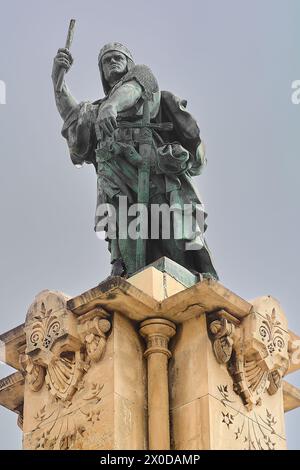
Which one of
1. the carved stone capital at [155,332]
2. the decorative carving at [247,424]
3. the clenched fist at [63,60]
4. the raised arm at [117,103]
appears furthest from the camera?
the clenched fist at [63,60]

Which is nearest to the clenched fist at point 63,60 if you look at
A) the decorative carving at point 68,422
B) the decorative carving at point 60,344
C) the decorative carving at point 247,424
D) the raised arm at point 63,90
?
the raised arm at point 63,90

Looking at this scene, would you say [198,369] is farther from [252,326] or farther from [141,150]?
[141,150]

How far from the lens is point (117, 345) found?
15719mm

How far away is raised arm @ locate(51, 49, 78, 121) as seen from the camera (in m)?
18.1

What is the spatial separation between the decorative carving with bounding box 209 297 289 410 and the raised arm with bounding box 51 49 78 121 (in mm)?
3799

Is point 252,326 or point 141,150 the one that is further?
point 141,150

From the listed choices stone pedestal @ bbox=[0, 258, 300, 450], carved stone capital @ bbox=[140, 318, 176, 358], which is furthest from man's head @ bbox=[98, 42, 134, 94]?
carved stone capital @ bbox=[140, 318, 176, 358]

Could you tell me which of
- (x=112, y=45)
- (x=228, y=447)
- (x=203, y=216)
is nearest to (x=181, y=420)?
(x=228, y=447)

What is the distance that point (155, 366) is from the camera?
15867 millimetres

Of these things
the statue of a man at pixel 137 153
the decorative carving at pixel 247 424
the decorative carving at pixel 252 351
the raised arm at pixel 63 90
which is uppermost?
the raised arm at pixel 63 90

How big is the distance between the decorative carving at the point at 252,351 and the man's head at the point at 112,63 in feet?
12.3

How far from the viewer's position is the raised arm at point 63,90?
59.5 feet

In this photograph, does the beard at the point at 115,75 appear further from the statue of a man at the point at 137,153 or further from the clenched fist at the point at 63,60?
the clenched fist at the point at 63,60
